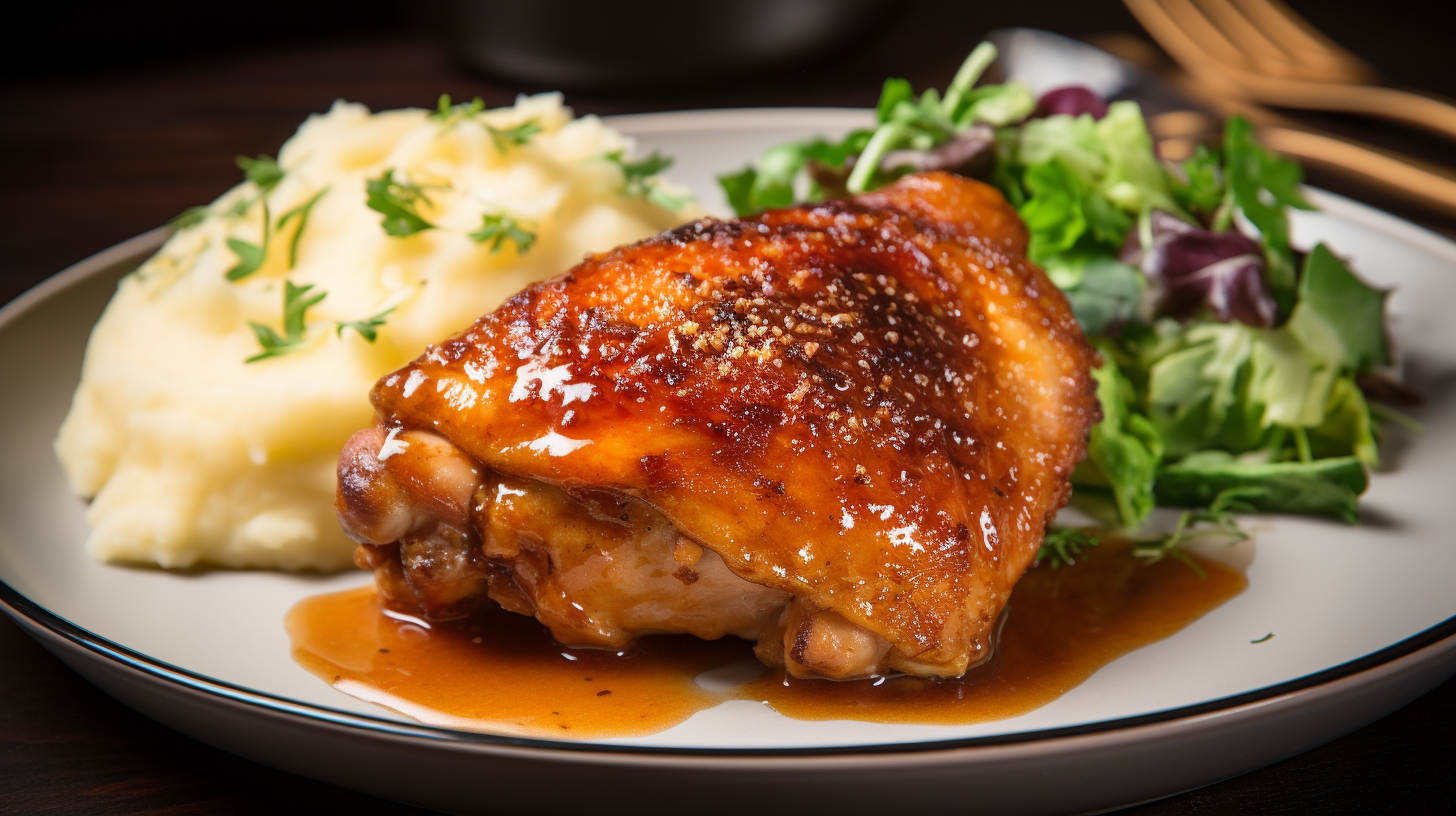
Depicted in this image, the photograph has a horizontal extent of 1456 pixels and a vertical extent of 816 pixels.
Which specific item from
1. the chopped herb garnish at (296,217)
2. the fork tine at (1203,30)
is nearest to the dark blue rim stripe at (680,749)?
the chopped herb garnish at (296,217)

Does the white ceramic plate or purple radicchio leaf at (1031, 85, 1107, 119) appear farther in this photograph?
purple radicchio leaf at (1031, 85, 1107, 119)

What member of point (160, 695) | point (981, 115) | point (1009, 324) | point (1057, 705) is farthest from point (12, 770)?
point (981, 115)

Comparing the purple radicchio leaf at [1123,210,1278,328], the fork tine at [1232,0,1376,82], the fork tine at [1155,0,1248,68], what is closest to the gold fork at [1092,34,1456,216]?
the fork tine at [1155,0,1248,68]

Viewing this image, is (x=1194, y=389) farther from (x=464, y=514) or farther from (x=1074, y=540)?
(x=464, y=514)

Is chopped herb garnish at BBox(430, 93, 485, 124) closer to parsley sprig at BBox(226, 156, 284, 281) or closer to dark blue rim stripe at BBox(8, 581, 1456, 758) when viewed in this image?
parsley sprig at BBox(226, 156, 284, 281)

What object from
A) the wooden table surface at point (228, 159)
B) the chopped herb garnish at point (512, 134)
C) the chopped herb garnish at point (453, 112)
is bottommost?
the wooden table surface at point (228, 159)

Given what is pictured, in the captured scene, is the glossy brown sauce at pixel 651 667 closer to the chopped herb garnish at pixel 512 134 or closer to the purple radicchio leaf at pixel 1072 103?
the chopped herb garnish at pixel 512 134

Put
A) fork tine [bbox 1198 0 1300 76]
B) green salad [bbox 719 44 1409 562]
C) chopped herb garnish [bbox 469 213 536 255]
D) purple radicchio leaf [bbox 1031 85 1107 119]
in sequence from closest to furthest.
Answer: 1. chopped herb garnish [bbox 469 213 536 255]
2. green salad [bbox 719 44 1409 562]
3. purple radicchio leaf [bbox 1031 85 1107 119]
4. fork tine [bbox 1198 0 1300 76]
